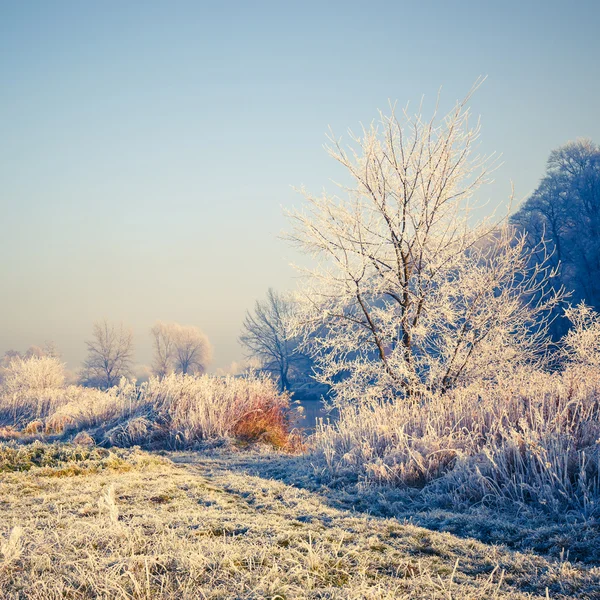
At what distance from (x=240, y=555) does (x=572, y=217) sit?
37.8 meters

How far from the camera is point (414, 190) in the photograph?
10500mm

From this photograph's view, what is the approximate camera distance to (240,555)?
110 inches

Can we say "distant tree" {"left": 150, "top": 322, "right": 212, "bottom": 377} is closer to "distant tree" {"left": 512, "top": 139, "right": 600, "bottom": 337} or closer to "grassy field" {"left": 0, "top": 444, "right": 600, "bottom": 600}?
"distant tree" {"left": 512, "top": 139, "right": 600, "bottom": 337}

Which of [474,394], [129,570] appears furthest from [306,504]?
[474,394]

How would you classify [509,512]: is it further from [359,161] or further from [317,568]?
[359,161]

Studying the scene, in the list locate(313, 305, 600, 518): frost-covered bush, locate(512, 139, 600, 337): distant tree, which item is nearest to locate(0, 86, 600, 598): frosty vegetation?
locate(313, 305, 600, 518): frost-covered bush

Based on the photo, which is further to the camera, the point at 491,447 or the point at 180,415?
the point at 180,415

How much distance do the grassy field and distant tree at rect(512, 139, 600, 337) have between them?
3093 centimetres

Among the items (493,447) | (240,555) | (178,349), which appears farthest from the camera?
(178,349)

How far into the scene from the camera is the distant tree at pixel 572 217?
32.4 metres

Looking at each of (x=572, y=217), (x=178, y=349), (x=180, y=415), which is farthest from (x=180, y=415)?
(x=178, y=349)

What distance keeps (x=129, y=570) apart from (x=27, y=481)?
3.86 metres

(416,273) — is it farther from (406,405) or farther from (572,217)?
(572,217)

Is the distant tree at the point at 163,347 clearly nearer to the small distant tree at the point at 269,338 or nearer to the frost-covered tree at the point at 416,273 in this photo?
the small distant tree at the point at 269,338
